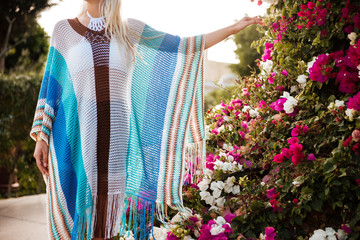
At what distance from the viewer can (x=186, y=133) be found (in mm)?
2064

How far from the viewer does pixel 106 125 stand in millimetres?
1833

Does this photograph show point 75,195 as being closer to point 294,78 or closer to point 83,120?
point 83,120

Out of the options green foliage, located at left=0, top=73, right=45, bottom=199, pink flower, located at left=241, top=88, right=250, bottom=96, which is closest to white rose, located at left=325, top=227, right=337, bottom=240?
pink flower, located at left=241, top=88, right=250, bottom=96

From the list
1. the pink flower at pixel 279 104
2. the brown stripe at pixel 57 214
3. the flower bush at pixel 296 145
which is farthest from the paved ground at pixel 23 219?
the pink flower at pixel 279 104

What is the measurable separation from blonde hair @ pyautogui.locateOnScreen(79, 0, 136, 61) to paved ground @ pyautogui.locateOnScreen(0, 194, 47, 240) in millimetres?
1991

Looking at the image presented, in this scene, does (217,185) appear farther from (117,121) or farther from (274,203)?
(117,121)

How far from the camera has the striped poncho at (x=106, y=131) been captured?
1.84 meters

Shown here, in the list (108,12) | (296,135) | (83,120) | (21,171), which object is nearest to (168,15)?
(108,12)

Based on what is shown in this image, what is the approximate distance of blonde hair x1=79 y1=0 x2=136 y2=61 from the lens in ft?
6.15

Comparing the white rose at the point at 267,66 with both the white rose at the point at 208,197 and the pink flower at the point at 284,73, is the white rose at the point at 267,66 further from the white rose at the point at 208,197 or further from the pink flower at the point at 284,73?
the white rose at the point at 208,197

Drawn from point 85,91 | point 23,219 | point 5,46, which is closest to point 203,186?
point 85,91

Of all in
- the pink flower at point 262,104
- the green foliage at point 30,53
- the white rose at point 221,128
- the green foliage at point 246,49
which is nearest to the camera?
the pink flower at point 262,104

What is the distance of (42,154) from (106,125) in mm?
357

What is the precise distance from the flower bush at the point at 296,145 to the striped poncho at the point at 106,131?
0.31 metres
